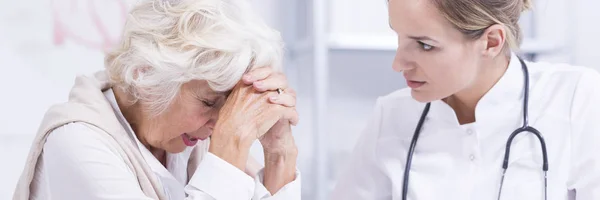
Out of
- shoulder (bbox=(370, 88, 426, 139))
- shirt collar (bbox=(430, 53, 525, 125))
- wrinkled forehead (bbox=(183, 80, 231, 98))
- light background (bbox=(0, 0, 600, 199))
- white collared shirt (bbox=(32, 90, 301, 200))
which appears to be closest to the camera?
white collared shirt (bbox=(32, 90, 301, 200))

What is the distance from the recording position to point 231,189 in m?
1.37

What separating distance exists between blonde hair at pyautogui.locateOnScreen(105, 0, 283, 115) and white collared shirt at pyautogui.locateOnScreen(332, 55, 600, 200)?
0.45 m

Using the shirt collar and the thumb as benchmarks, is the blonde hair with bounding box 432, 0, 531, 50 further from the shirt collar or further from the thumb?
the thumb

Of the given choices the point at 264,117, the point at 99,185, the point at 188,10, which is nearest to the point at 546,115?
the point at 264,117

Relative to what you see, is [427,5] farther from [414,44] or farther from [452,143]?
[452,143]

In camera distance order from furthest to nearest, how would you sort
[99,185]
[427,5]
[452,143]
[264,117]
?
[452,143] → [427,5] → [264,117] → [99,185]

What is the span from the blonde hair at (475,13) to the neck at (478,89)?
4.9 inches

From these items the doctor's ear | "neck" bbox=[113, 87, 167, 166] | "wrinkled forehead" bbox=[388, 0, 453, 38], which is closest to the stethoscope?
the doctor's ear

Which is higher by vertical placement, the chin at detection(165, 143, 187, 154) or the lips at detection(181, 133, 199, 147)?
the lips at detection(181, 133, 199, 147)

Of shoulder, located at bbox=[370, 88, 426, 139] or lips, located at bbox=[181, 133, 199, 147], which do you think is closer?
lips, located at bbox=[181, 133, 199, 147]

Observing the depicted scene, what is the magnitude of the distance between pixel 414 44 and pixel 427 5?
0.29 ft

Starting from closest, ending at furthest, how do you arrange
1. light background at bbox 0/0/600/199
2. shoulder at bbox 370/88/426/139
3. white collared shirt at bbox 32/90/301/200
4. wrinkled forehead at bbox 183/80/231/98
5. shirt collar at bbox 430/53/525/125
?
white collared shirt at bbox 32/90/301/200, wrinkled forehead at bbox 183/80/231/98, shirt collar at bbox 430/53/525/125, shoulder at bbox 370/88/426/139, light background at bbox 0/0/600/199

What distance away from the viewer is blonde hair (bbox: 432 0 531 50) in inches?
59.6

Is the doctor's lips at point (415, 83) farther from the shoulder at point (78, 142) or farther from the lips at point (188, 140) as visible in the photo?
the shoulder at point (78, 142)
